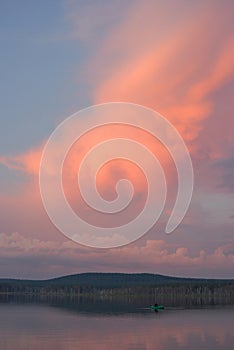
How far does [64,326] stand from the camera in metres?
73.9

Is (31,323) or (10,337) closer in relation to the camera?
(10,337)

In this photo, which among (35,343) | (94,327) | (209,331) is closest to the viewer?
(35,343)

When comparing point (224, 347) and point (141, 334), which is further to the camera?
point (141, 334)

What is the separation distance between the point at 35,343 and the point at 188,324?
2856 cm

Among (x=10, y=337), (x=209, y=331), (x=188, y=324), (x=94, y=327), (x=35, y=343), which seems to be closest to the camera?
(x=35, y=343)

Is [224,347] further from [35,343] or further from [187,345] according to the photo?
[35,343]

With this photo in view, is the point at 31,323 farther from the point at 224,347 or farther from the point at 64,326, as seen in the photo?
the point at 224,347

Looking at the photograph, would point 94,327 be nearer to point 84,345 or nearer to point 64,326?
point 64,326

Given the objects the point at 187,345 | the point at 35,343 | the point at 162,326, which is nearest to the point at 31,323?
the point at 162,326

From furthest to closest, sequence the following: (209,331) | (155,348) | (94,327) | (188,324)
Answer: (188,324) → (94,327) → (209,331) → (155,348)

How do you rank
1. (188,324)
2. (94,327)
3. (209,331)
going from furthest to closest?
(188,324) → (94,327) → (209,331)

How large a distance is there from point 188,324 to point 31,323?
72.2 ft

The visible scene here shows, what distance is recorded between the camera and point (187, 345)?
53.3 meters

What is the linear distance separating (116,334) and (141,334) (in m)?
2.85
